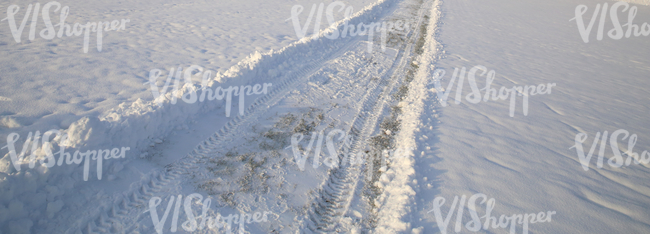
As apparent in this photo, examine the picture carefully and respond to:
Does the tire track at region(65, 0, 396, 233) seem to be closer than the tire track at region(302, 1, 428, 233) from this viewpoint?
Yes

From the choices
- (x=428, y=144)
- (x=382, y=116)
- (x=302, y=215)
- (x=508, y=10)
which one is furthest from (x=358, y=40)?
(x=508, y=10)

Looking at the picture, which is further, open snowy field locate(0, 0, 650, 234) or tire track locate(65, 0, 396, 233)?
open snowy field locate(0, 0, 650, 234)

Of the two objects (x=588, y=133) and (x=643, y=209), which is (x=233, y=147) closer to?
(x=643, y=209)

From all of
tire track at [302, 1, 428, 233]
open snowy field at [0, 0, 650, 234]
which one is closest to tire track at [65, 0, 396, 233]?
open snowy field at [0, 0, 650, 234]

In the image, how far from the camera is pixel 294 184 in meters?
3.10

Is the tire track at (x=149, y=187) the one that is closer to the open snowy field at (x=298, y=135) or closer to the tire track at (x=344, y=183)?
the open snowy field at (x=298, y=135)

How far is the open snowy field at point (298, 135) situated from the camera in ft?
8.84

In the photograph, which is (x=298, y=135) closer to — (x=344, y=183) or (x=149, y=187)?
(x=344, y=183)

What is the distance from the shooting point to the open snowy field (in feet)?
8.84

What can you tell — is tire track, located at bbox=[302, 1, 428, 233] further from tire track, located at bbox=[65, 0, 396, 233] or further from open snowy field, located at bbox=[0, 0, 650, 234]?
tire track, located at bbox=[65, 0, 396, 233]

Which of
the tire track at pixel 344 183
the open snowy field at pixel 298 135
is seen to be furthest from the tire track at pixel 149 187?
the tire track at pixel 344 183

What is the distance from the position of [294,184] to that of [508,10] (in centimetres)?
1910

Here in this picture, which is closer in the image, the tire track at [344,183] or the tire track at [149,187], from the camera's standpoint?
the tire track at [149,187]

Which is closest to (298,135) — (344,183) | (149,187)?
(344,183)
